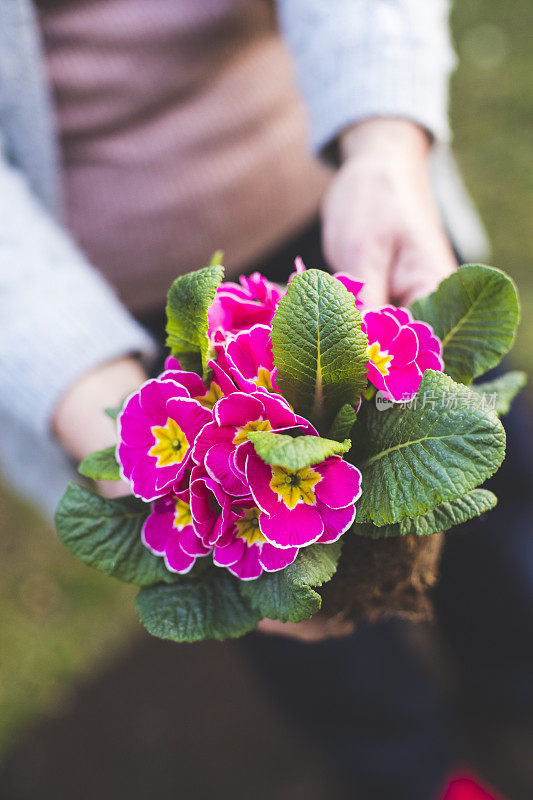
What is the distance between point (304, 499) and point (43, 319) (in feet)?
1.66

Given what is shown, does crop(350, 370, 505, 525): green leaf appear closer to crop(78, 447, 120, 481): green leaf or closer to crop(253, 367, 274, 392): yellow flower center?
crop(253, 367, 274, 392): yellow flower center

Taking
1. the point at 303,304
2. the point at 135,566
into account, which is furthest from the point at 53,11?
the point at 135,566

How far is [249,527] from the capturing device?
2.41 ft

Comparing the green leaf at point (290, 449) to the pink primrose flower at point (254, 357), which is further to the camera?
the pink primrose flower at point (254, 357)

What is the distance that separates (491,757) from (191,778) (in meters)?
0.73

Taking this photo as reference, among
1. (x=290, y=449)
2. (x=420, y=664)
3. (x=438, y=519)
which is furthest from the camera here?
(x=420, y=664)

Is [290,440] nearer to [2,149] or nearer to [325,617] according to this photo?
[325,617]

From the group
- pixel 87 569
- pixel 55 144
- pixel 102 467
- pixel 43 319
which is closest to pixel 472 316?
pixel 102 467

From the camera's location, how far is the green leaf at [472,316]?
2.54 feet

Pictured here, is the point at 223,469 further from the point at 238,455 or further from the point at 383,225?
the point at 383,225

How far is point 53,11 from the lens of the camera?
1.10 metres

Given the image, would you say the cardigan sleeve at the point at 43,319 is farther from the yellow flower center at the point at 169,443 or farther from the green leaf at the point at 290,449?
the green leaf at the point at 290,449

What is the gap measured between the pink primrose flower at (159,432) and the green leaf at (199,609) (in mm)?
137

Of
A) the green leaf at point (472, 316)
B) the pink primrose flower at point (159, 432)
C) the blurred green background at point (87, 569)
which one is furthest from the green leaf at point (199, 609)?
the blurred green background at point (87, 569)
